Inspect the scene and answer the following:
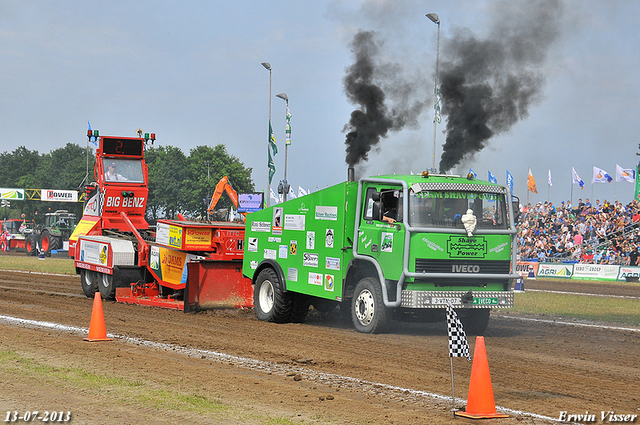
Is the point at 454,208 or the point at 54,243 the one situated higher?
the point at 454,208

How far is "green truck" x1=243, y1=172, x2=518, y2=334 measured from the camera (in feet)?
35.9

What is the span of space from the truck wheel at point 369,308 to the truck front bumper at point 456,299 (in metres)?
0.44

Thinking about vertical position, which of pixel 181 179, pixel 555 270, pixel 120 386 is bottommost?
pixel 120 386

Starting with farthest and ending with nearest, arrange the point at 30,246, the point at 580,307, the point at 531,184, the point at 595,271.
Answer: the point at 531,184 → the point at 30,246 → the point at 595,271 → the point at 580,307

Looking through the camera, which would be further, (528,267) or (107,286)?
(528,267)

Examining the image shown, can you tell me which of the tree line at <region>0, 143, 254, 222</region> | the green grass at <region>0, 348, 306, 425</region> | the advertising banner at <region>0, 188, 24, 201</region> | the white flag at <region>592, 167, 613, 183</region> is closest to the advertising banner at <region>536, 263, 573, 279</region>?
the white flag at <region>592, 167, 613, 183</region>

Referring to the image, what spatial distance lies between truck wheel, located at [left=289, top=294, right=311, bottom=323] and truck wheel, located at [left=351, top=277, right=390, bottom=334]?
1.63 m

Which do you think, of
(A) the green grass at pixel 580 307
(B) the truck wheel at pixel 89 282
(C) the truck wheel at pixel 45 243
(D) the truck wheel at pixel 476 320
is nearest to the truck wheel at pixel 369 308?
(D) the truck wheel at pixel 476 320

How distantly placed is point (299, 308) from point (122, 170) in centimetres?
799

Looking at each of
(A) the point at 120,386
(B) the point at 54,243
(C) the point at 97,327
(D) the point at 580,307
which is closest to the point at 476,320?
(C) the point at 97,327

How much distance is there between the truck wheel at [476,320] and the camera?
12.2m

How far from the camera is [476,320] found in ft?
40.2

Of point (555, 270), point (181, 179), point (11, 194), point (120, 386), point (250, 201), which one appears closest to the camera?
point (120, 386)

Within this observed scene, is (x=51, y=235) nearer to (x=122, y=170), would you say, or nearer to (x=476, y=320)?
(x=122, y=170)
